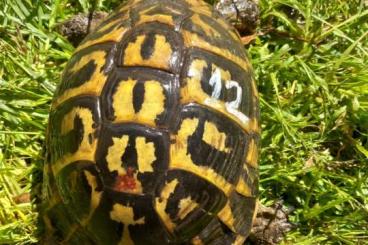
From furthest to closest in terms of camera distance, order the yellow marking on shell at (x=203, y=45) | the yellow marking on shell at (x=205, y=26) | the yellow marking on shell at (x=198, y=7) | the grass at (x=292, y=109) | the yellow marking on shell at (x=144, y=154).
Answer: the grass at (x=292, y=109) < the yellow marking on shell at (x=198, y=7) < the yellow marking on shell at (x=205, y=26) < the yellow marking on shell at (x=203, y=45) < the yellow marking on shell at (x=144, y=154)

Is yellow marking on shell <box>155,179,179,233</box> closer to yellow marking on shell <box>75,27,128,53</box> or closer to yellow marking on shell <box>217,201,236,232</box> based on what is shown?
yellow marking on shell <box>217,201,236,232</box>

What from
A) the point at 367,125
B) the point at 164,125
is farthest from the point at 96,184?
the point at 367,125

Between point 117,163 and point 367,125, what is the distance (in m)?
1.57

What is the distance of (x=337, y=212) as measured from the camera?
10.6 feet

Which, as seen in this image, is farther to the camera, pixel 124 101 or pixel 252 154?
pixel 252 154

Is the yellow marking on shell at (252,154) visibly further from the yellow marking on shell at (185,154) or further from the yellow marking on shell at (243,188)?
the yellow marking on shell at (185,154)

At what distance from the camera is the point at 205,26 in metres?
2.62

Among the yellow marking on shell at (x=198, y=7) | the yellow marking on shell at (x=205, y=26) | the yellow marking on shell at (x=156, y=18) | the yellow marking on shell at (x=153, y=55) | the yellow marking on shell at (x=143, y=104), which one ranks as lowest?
the yellow marking on shell at (x=143, y=104)

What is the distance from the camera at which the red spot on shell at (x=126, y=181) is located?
2258 mm

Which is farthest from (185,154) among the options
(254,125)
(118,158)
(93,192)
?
(254,125)

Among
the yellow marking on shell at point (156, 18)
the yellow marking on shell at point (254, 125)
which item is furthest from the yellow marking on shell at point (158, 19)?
the yellow marking on shell at point (254, 125)

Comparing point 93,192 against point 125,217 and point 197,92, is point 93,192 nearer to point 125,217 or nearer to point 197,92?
point 125,217

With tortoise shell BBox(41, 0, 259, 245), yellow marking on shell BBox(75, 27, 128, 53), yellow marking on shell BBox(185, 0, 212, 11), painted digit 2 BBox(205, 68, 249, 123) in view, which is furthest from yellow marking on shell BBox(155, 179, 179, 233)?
yellow marking on shell BBox(185, 0, 212, 11)

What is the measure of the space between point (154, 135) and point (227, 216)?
499 millimetres
